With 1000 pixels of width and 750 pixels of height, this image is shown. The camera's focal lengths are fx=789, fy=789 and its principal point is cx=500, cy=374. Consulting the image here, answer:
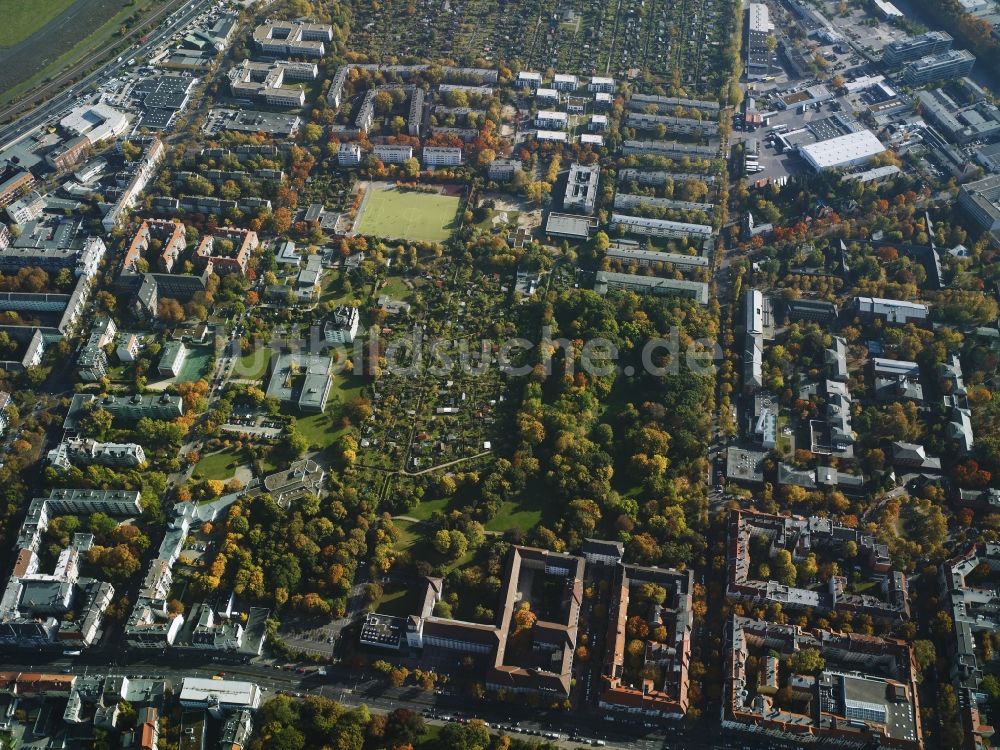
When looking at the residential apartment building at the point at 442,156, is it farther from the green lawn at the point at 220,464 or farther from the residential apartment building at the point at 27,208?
the green lawn at the point at 220,464

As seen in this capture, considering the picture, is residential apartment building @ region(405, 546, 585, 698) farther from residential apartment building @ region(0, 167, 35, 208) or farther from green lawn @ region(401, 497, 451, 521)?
residential apartment building @ region(0, 167, 35, 208)

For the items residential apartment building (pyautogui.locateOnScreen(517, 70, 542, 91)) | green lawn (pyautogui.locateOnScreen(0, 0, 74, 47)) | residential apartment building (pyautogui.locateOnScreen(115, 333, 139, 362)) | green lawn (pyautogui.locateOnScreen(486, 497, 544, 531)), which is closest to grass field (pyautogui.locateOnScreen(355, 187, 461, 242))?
residential apartment building (pyautogui.locateOnScreen(517, 70, 542, 91))

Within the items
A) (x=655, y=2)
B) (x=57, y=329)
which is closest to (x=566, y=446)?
(x=57, y=329)

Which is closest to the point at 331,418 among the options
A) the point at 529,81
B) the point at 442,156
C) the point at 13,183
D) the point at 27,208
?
the point at 442,156

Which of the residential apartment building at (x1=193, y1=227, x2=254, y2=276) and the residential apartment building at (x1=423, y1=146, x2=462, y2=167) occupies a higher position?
the residential apartment building at (x1=423, y1=146, x2=462, y2=167)

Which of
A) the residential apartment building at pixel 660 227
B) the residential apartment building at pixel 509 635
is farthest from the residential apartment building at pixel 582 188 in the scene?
the residential apartment building at pixel 509 635

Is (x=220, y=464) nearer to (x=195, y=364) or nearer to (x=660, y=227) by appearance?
(x=195, y=364)
